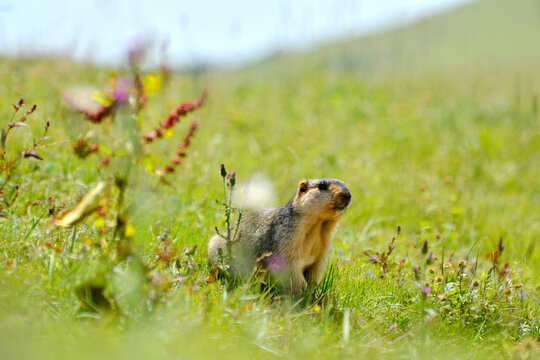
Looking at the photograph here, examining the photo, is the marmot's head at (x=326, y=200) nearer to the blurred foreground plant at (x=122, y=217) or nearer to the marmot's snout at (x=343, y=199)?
the marmot's snout at (x=343, y=199)

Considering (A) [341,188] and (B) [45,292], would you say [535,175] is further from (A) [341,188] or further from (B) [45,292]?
(B) [45,292]

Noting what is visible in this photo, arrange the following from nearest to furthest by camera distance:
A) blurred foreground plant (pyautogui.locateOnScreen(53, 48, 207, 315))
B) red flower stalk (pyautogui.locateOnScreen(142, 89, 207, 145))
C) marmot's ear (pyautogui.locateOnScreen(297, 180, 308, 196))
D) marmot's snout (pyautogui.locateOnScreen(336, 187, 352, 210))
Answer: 1. blurred foreground plant (pyautogui.locateOnScreen(53, 48, 207, 315))
2. red flower stalk (pyautogui.locateOnScreen(142, 89, 207, 145))
3. marmot's snout (pyautogui.locateOnScreen(336, 187, 352, 210))
4. marmot's ear (pyautogui.locateOnScreen(297, 180, 308, 196))

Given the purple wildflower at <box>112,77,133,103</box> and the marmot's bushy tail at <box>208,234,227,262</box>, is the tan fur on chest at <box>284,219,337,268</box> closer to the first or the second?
the marmot's bushy tail at <box>208,234,227,262</box>

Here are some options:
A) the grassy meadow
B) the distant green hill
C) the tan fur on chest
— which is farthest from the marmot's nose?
the distant green hill

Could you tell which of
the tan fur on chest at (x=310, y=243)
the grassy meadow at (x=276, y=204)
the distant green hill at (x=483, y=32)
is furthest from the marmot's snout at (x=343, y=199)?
the distant green hill at (x=483, y=32)

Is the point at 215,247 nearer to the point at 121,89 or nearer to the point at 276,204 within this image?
the point at 121,89

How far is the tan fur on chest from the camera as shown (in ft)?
10.9

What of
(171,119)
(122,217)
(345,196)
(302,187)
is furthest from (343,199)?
(122,217)

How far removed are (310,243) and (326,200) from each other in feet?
1.04

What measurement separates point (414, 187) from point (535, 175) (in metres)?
2.43

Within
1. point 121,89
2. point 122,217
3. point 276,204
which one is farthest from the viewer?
point 276,204

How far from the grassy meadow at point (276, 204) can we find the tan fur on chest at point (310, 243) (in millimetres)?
206

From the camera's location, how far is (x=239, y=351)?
2.43 meters

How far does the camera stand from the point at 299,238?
333 cm
